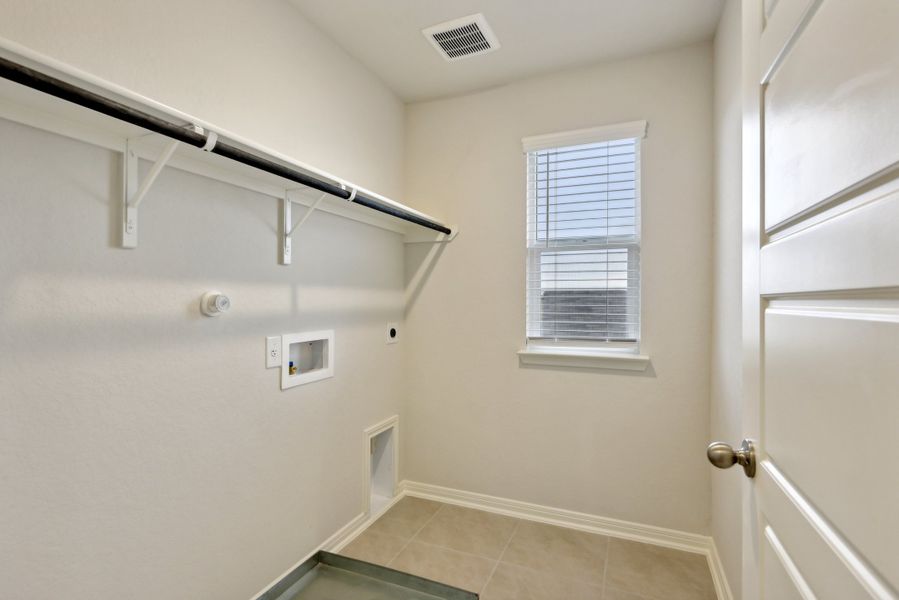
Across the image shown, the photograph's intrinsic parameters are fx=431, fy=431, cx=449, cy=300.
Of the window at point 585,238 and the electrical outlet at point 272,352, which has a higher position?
the window at point 585,238

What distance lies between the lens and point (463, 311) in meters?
2.76

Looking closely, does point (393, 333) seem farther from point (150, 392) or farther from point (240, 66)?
point (240, 66)

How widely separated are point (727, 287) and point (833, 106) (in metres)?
1.53

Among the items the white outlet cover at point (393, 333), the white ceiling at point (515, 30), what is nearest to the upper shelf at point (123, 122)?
the white ceiling at point (515, 30)

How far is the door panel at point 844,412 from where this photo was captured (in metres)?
0.43

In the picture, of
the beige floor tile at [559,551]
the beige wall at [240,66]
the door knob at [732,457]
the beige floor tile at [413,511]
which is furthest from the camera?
the beige floor tile at [413,511]

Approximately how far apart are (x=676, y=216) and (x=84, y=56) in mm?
2497

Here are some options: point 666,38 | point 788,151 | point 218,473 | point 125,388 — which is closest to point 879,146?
point 788,151

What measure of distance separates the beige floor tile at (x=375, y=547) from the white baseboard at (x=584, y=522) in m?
0.47

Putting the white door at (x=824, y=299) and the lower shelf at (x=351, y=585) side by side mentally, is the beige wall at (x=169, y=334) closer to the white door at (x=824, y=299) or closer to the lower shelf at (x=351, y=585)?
the lower shelf at (x=351, y=585)

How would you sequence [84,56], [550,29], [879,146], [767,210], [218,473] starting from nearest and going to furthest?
[879,146] < [767,210] < [84,56] < [218,473] < [550,29]

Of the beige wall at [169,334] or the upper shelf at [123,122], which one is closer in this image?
the upper shelf at [123,122]

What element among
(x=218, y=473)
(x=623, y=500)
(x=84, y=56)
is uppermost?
(x=84, y=56)

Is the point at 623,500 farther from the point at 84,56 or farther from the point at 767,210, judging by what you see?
the point at 84,56
